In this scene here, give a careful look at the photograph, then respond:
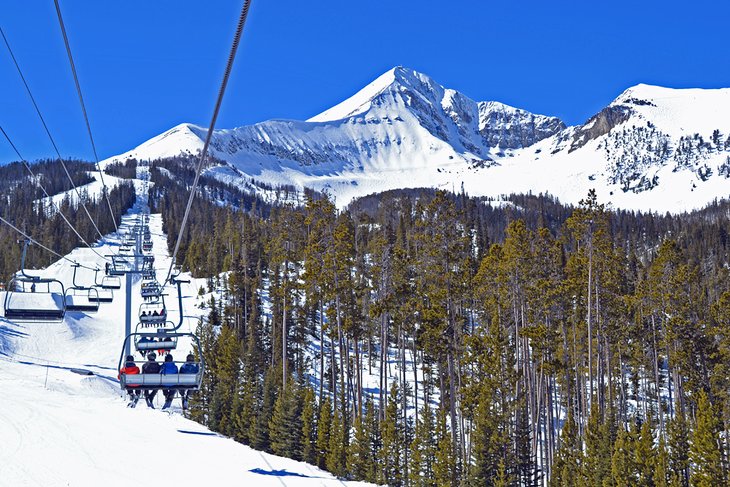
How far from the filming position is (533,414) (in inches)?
1699

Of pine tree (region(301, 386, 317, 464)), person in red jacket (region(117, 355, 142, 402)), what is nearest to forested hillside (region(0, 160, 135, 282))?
pine tree (region(301, 386, 317, 464))

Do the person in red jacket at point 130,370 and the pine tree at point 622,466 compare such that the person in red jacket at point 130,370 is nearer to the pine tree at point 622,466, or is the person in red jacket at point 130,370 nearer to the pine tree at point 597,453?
the pine tree at point 622,466

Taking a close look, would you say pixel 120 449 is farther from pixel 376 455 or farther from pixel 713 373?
pixel 713 373

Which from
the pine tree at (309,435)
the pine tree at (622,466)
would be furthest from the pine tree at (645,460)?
the pine tree at (309,435)

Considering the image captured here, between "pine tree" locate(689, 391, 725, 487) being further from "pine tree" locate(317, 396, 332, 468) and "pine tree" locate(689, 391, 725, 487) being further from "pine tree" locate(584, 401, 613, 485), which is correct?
"pine tree" locate(317, 396, 332, 468)

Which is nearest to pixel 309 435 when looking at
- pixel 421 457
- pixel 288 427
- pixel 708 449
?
pixel 288 427

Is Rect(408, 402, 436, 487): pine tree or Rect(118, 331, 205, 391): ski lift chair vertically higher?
Rect(118, 331, 205, 391): ski lift chair

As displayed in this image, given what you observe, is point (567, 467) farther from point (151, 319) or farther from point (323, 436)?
point (151, 319)

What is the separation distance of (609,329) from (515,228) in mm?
8404

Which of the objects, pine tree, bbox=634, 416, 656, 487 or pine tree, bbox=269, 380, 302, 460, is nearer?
pine tree, bbox=634, 416, 656, 487

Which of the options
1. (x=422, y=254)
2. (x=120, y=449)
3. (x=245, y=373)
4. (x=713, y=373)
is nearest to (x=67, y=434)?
Result: (x=120, y=449)

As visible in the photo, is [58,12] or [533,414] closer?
[58,12]

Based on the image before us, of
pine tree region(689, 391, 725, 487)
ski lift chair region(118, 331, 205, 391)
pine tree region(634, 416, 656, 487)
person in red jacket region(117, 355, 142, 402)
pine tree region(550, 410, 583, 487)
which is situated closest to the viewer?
ski lift chair region(118, 331, 205, 391)

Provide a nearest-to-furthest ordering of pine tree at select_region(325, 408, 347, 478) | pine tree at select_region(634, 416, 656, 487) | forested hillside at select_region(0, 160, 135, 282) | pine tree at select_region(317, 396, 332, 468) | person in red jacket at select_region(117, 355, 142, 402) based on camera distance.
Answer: person in red jacket at select_region(117, 355, 142, 402) < pine tree at select_region(634, 416, 656, 487) < pine tree at select_region(325, 408, 347, 478) < pine tree at select_region(317, 396, 332, 468) < forested hillside at select_region(0, 160, 135, 282)
